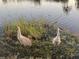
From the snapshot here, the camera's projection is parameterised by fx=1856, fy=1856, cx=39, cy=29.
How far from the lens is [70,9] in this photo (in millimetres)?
16547

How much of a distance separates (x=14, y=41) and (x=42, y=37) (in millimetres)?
252

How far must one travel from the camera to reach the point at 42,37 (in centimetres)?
1653

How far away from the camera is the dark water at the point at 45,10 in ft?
54.1

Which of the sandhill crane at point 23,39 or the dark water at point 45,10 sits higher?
the dark water at point 45,10

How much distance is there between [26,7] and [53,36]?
0.35m

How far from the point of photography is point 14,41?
16531 mm

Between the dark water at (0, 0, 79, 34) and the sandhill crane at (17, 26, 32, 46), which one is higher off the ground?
the dark water at (0, 0, 79, 34)

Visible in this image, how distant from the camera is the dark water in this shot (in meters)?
16.5

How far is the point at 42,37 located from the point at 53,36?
10 cm

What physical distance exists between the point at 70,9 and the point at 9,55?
681 mm

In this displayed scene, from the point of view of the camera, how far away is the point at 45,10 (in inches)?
650

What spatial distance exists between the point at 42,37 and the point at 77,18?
1.16 feet

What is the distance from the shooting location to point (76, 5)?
651 inches

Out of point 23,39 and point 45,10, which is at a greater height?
point 45,10
